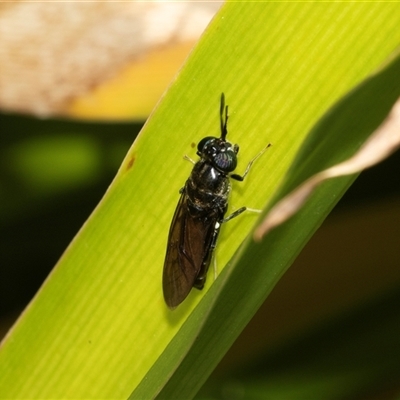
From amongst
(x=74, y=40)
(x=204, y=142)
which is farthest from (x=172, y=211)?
(x=74, y=40)

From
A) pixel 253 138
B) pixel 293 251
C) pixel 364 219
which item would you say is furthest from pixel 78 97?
pixel 364 219

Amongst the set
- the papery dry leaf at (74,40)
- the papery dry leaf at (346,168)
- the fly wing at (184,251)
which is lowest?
the fly wing at (184,251)

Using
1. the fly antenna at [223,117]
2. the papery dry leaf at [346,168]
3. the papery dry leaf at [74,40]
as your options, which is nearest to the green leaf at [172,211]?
the fly antenna at [223,117]

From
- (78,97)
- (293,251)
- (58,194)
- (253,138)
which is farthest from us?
(58,194)

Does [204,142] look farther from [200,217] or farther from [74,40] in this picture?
[74,40]

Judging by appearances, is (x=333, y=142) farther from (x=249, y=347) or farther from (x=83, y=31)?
(x=249, y=347)

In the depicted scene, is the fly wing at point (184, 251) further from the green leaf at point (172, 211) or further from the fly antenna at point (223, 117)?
the fly antenna at point (223, 117)
